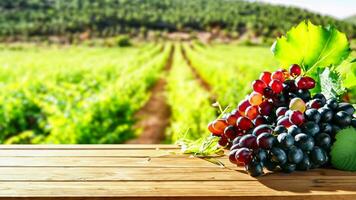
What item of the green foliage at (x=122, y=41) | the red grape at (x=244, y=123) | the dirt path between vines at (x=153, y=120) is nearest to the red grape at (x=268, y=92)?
the red grape at (x=244, y=123)

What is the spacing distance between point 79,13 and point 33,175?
273 ft

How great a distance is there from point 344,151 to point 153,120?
9.83 meters

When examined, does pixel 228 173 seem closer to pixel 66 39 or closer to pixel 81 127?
pixel 81 127

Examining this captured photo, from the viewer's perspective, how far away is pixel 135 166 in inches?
68.2

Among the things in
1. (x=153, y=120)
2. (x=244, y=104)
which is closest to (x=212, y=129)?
(x=244, y=104)

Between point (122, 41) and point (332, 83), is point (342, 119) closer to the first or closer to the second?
point (332, 83)

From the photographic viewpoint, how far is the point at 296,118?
5.72ft

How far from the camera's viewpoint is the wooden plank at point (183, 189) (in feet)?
4.74

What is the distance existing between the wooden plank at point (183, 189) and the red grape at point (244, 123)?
0.99 ft

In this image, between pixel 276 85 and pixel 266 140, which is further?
pixel 276 85

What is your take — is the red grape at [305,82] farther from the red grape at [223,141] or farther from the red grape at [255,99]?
the red grape at [223,141]

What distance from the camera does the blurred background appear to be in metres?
8.23

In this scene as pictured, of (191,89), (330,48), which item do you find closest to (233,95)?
(191,89)

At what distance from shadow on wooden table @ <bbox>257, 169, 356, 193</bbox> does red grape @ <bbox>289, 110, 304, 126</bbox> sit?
0.15 metres
